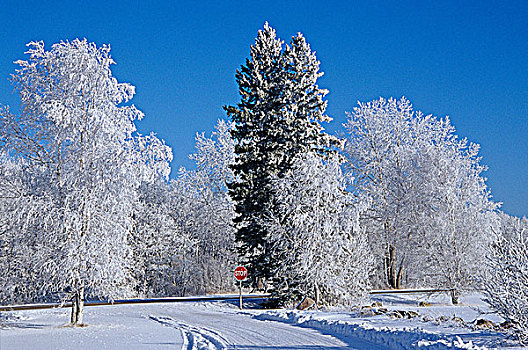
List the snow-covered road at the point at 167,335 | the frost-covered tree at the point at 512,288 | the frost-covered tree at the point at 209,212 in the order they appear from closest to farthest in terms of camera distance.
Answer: the frost-covered tree at the point at 512,288, the snow-covered road at the point at 167,335, the frost-covered tree at the point at 209,212

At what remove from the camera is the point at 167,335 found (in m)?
14.9

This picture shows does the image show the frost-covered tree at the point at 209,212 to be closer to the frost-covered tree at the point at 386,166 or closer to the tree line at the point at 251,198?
the tree line at the point at 251,198

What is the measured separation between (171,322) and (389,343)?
1035 centimetres

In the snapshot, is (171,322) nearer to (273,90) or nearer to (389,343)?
(389,343)

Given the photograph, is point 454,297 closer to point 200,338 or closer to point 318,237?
point 318,237

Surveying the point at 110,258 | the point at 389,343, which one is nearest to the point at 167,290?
the point at 110,258

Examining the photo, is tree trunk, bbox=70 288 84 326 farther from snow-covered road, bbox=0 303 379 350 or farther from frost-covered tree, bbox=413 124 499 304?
frost-covered tree, bbox=413 124 499 304

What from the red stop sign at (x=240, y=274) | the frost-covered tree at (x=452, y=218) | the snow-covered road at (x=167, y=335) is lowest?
the snow-covered road at (x=167, y=335)

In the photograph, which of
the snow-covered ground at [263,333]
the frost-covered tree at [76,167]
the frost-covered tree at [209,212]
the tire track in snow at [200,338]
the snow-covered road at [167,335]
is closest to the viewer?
the snow-covered ground at [263,333]

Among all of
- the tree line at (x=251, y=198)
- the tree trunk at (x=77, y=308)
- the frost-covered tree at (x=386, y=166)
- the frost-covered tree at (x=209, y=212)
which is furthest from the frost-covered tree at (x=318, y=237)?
the frost-covered tree at (x=209, y=212)

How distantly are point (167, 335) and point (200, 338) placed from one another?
131 centimetres

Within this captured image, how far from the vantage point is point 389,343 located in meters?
12.2

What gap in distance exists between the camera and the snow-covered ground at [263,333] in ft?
39.1

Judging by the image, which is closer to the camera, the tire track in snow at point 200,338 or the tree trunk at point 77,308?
the tire track in snow at point 200,338
